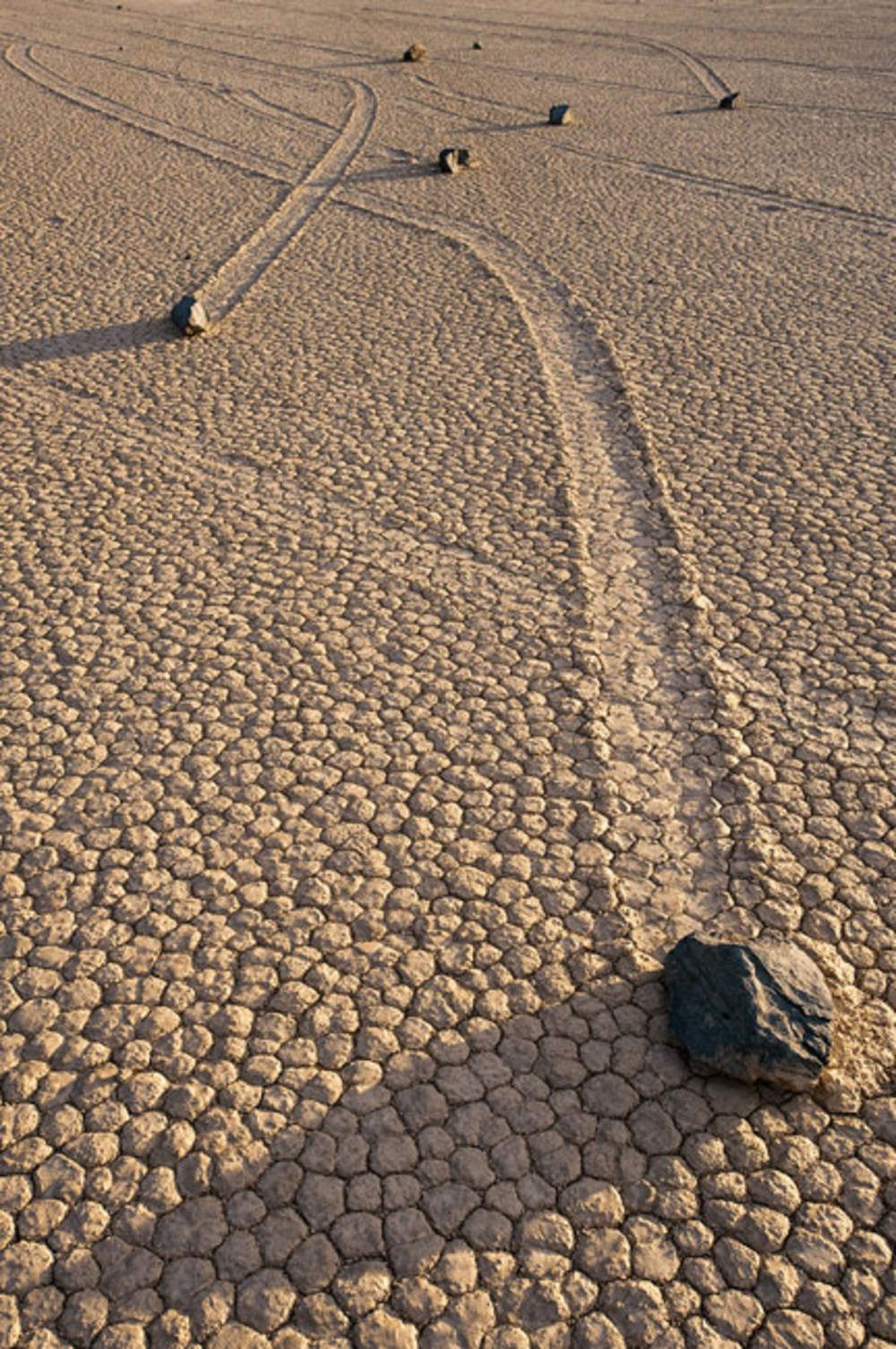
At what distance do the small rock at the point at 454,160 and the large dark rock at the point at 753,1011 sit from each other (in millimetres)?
12132

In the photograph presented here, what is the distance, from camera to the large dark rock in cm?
397

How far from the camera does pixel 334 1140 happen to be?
12.7 feet

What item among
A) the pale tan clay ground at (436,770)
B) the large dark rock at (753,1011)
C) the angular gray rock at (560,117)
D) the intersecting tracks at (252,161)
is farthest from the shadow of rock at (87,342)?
the angular gray rock at (560,117)

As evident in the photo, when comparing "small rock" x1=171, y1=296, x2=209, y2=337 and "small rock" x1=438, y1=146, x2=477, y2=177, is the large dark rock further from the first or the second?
"small rock" x1=438, y1=146, x2=477, y2=177

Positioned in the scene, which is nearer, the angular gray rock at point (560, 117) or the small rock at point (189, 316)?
the small rock at point (189, 316)

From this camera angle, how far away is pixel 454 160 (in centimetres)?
1409

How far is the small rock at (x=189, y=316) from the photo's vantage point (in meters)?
9.79

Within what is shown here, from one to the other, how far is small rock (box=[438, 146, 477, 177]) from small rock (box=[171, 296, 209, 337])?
541 centimetres

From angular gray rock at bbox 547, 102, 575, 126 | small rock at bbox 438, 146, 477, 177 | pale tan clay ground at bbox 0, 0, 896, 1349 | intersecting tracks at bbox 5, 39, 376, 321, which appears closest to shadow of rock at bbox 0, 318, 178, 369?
pale tan clay ground at bbox 0, 0, 896, 1349

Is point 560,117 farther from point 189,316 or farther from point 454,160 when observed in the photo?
point 189,316

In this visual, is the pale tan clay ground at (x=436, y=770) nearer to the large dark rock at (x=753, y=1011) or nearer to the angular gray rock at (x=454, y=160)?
the large dark rock at (x=753, y=1011)

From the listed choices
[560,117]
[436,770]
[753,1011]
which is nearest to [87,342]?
[436,770]

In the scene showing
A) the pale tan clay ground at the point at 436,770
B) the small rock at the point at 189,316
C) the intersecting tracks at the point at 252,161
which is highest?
the intersecting tracks at the point at 252,161

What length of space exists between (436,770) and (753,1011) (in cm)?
195
